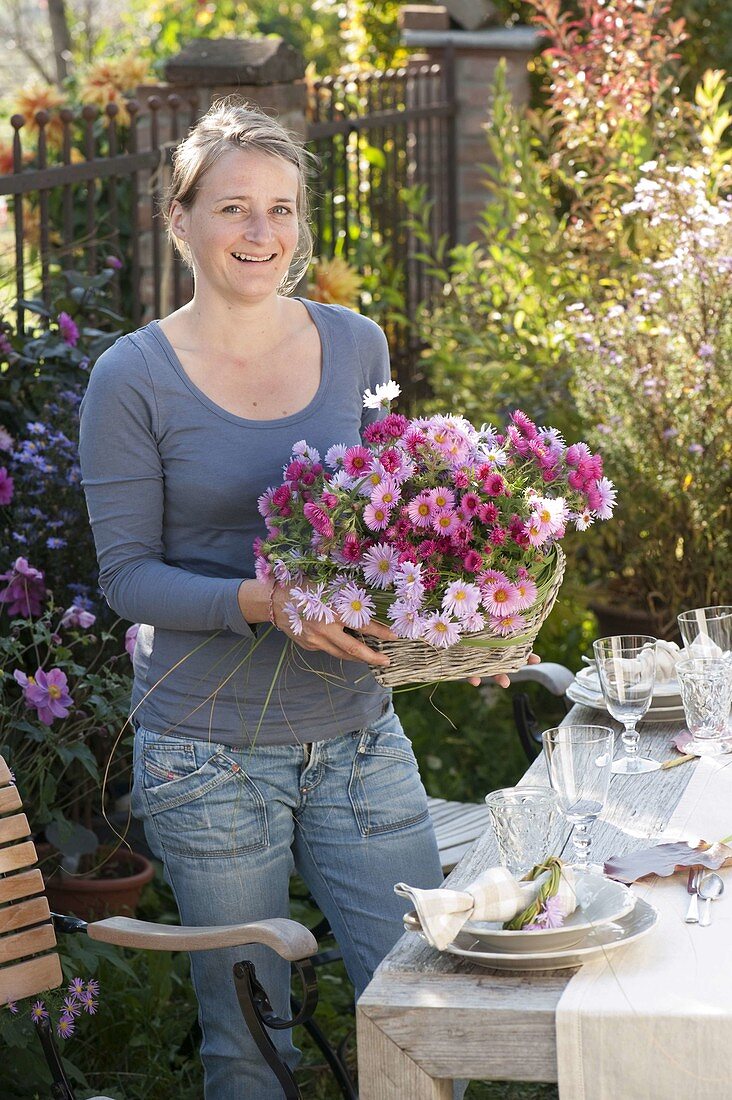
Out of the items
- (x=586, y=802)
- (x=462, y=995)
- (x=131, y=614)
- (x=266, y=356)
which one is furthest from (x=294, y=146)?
(x=462, y=995)

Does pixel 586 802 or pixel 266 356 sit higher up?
pixel 266 356

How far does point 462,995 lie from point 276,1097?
68 centimetres

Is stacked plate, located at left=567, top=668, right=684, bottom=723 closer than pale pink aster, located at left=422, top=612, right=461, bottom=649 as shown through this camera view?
No

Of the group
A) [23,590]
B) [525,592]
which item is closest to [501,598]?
[525,592]

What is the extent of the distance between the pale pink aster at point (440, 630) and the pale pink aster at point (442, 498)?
146 millimetres

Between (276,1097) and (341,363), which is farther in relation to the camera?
(341,363)

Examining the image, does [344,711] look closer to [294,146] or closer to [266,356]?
[266,356]

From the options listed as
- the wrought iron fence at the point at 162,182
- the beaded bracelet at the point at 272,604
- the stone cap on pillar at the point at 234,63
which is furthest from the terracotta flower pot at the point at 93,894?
the stone cap on pillar at the point at 234,63

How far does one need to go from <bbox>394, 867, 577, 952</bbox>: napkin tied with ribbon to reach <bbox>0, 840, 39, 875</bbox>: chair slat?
Answer: 0.73 m

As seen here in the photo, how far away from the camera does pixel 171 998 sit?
3299 mm

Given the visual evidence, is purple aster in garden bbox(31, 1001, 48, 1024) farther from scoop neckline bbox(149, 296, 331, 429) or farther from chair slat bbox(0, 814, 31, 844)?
scoop neckline bbox(149, 296, 331, 429)

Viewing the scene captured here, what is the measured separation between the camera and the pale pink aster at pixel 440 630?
186 centimetres

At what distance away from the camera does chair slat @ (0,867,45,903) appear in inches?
83.7

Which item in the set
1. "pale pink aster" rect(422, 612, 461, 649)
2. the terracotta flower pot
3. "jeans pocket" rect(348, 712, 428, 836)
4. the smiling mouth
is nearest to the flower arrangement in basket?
"pale pink aster" rect(422, 612, 461, 649)
